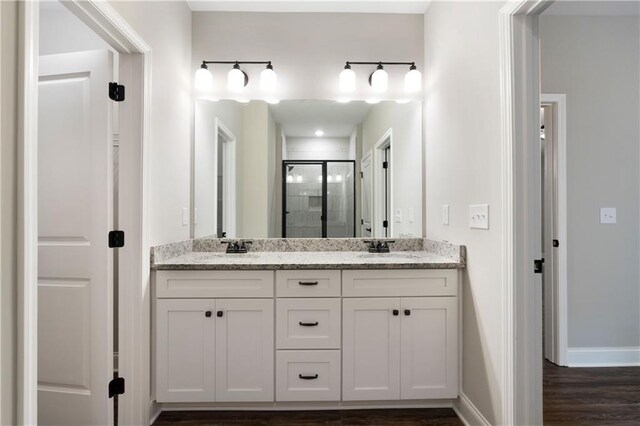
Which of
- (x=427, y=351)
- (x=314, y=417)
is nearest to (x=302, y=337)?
(x=314, y=417)

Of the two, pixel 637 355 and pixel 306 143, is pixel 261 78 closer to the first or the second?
pixel 306 143

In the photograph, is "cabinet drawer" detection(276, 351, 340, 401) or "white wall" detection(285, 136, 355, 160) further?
"white wall" detection(285, 136, 355, 160)

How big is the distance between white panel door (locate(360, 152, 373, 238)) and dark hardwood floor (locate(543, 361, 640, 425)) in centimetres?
153

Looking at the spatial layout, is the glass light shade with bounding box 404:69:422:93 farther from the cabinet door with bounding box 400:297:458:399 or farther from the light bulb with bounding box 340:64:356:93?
the cabinet door with bounding box 400:297:458:399

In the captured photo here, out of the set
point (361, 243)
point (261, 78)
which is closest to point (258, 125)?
point (261, 78)

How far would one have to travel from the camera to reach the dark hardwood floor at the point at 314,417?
6.24 ft

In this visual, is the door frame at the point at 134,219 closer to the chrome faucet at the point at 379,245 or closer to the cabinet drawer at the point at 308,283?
the cabinet drawer at the point at 308,283

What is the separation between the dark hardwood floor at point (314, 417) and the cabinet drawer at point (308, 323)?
390 mm

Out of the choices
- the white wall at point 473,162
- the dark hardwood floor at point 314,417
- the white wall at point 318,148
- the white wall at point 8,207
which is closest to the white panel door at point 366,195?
the white wall at point 318,148

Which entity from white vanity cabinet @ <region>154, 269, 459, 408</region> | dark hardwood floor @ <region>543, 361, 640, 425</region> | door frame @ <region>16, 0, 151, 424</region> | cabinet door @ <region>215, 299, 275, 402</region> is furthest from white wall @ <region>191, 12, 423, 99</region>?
dark hardwood floor @ <region>543, 361, 640, 425</region>

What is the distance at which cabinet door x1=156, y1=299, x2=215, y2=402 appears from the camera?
192cm

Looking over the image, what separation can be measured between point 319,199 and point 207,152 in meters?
0.89

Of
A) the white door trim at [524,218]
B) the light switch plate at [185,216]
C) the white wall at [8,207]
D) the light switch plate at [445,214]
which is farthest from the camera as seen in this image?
the light switch plate at [185,216]

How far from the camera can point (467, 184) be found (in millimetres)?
1910
